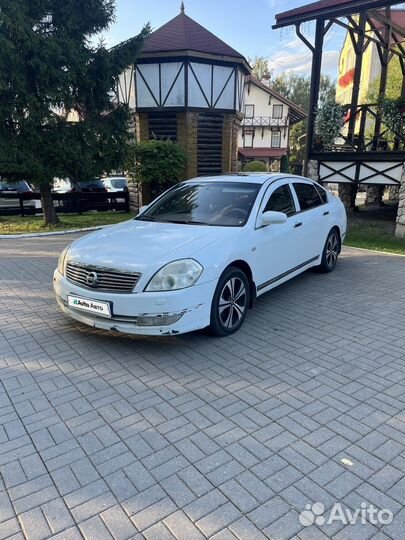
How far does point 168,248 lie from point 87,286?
871mm

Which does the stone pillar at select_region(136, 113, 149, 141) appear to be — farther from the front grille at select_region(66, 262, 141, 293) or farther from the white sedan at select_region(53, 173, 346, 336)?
the front grille at select_region(66, 262, 141, 293)

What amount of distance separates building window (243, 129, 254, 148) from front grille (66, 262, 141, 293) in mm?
38083

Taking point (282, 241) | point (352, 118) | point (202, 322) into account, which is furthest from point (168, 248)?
point (352, 118)

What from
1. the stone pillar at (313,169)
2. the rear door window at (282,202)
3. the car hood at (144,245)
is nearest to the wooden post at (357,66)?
the stone pillar at (313,169)

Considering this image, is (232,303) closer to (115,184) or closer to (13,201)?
(13,201)

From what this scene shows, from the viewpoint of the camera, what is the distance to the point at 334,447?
8.30 feet

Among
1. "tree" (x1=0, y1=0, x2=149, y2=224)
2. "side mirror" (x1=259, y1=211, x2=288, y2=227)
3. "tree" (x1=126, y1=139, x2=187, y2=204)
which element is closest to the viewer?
"side mirror" (x1=259, y1=211, x2=288, y2=227)

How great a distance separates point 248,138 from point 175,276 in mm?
38774

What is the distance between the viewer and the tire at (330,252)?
6.47 meters

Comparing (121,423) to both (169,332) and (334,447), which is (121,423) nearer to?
(169,332)

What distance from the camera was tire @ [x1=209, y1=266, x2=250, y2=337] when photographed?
12.8 ft

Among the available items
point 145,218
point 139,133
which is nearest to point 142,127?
point 139,133

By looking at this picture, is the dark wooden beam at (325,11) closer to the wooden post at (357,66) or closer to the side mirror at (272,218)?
the wooden post at (357,66)

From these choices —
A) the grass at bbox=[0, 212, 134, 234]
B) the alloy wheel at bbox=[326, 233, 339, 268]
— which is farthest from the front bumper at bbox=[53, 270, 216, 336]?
the grass at bbox=[0, 212, 134, 234]
